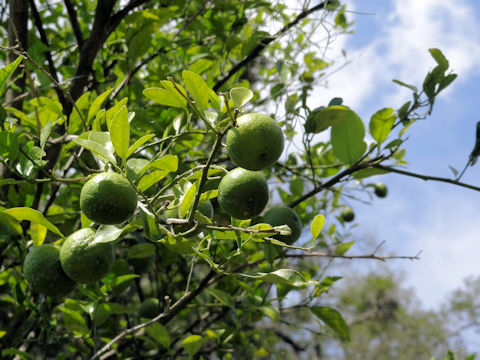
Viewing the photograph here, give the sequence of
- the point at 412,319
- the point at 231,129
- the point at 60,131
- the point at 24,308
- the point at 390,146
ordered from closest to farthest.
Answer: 1. the point at 231,129
2. the point at 390,146
3. the point at 24,308
4. the point at 60,131
5. the point at 412,319

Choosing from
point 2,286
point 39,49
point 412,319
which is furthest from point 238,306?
point 412,319

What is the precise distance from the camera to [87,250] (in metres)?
1.03

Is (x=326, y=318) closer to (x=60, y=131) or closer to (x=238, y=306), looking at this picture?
(x=238, y=306)

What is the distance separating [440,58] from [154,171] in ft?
3.05

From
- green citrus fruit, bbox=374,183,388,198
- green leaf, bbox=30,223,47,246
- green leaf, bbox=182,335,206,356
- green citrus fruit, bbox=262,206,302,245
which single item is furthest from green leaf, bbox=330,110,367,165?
green citrus fruit, bbox=374,183,388,198

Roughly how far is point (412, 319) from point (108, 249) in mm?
18581

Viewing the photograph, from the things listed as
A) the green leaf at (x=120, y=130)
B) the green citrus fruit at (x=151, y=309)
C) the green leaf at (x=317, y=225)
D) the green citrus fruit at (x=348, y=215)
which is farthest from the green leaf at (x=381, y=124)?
the green citrus fruit at (x=348, y=215)

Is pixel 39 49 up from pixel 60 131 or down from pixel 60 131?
up

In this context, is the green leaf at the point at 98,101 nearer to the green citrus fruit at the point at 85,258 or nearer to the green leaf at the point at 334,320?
the green citrus fruit at the point at 85,258

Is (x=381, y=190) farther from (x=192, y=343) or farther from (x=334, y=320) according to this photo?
(x=192, y=343)

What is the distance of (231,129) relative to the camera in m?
0.79

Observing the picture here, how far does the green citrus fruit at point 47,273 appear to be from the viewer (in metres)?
1.13

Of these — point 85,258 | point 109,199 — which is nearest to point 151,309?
point 85,258

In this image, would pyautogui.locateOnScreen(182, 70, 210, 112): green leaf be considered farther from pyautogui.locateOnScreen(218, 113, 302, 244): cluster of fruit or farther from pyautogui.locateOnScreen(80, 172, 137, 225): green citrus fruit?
pyautogui.locateOnScreen(80, 172, 137, 225): green citrus fruit
